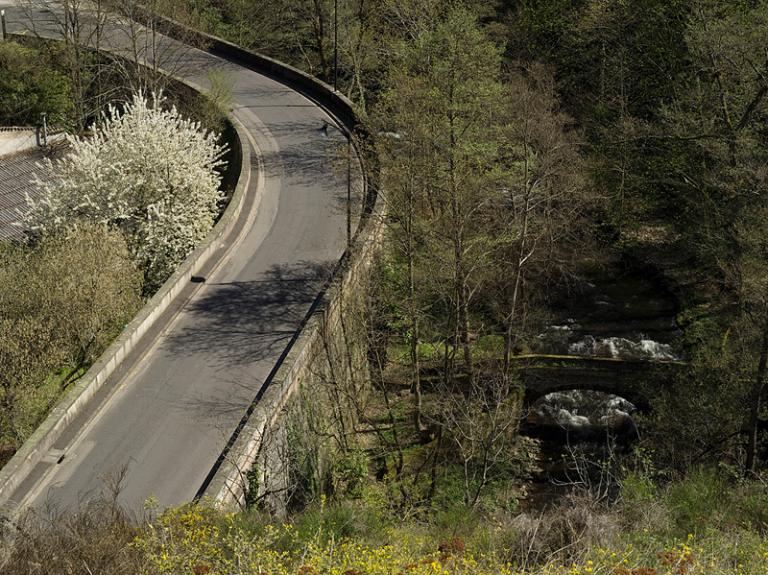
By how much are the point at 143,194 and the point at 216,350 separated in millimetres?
8193

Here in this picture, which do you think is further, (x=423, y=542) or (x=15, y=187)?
(x=15, y=187)

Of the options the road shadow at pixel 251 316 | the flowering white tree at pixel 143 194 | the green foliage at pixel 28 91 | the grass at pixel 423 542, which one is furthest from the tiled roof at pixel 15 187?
the grass at pixel 423 542

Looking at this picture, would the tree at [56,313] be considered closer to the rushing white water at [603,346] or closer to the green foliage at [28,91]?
the rushing white water at [603,346]

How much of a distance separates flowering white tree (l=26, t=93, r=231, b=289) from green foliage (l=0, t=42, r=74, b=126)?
12038 mm

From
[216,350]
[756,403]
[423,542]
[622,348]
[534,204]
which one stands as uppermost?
[534,204]

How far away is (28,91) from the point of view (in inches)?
1612

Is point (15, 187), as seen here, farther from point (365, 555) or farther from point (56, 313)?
point (365, 555)

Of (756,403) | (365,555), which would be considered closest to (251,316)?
(365,555)

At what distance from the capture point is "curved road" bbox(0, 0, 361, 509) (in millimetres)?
19094

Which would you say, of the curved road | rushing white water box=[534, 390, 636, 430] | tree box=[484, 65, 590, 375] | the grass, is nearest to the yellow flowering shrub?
the grass

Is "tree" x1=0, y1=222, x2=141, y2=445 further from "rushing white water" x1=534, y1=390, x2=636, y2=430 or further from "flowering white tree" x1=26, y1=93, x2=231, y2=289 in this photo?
"rushing white water" x1=534, y1=390, x2=636, y2=430

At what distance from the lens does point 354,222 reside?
29.2 meters

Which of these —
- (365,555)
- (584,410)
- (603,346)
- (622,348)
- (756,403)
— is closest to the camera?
(365,555)

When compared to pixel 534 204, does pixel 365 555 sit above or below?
below
